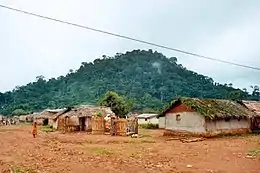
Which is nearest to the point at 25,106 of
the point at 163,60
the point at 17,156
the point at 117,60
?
the point at 117,60

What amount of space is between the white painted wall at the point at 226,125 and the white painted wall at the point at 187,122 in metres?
0.63

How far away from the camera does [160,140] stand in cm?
2922

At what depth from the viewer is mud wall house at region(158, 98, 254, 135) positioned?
3180 cm

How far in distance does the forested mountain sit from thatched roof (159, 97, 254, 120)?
50907mm

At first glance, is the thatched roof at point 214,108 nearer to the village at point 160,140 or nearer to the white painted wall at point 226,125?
the village at point 160,140

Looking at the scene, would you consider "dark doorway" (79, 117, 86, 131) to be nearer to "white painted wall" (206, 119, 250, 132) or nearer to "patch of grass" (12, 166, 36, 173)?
"white painted wall" (206, 119, 250, 132)

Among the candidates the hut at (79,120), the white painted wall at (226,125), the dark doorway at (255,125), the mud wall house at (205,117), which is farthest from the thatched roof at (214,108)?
the hut at (79,120)

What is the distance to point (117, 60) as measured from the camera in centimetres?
11675

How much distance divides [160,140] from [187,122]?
4.84 metres

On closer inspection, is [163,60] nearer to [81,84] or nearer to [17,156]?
[81,84]

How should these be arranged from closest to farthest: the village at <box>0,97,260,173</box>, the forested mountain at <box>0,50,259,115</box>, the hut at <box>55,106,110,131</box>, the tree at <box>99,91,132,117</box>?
the village at <box>0,97,260,173</box>
the hut at <box>55,106,110,131</box>
the tree at <box>99,91,132,117</box>
the forested mountain at <box>0,50,259,115</box>

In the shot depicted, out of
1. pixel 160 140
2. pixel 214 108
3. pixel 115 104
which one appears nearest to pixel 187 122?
pixel 214 108

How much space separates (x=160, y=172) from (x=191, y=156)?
5510mm

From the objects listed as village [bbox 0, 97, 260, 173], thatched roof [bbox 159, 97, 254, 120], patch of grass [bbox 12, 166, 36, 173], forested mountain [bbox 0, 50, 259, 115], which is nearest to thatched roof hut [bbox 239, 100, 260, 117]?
village [bbox 0, 97, 260, 173]
